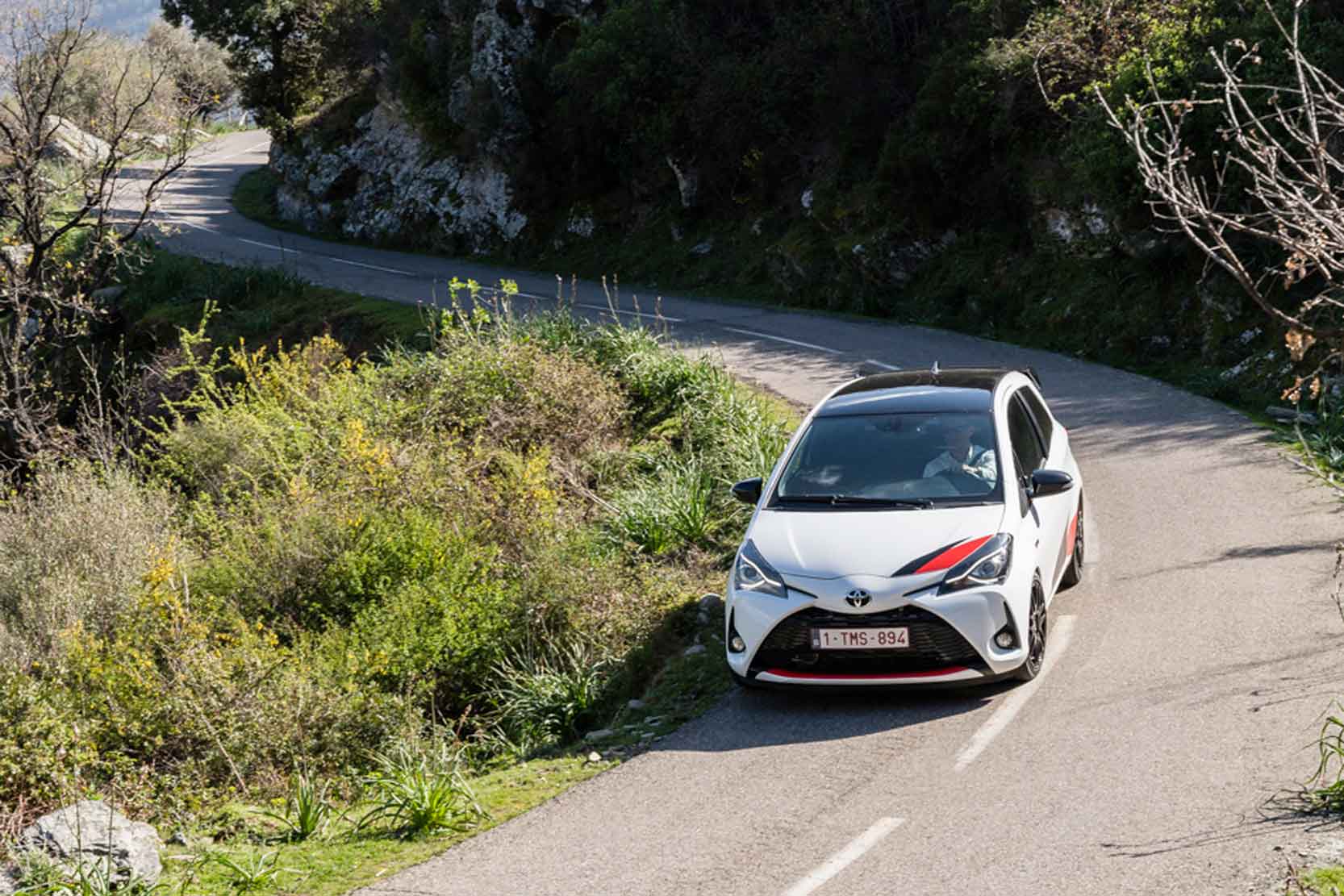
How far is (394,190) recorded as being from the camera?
134 ft

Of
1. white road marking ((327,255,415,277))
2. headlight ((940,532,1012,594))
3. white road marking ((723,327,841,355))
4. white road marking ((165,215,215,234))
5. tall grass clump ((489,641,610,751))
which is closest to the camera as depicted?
headlight ((940,532,1012,594))

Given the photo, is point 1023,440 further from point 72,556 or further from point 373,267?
point 373,267

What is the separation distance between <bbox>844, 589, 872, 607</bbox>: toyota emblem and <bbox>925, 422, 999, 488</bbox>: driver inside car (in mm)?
1423

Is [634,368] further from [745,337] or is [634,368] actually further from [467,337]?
[745,337]

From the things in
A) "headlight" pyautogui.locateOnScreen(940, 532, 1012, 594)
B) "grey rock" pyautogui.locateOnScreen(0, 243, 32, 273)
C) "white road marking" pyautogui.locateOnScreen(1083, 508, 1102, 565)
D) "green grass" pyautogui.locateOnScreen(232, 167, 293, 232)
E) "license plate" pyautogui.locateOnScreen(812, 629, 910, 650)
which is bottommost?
"white road marking" pyautogui.locateOnScreen(1083, 508, 1102, 565)

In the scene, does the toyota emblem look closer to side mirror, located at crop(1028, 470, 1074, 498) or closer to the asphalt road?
the asphalt road

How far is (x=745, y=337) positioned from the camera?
23.5 m

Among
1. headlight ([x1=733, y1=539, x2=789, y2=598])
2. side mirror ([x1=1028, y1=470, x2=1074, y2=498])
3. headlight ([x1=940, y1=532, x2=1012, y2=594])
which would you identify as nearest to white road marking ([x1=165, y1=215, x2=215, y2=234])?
headlight ([x1=733, y1=539, x2=789, y2=598])

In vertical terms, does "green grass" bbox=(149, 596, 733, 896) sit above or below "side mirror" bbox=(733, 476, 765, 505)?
below

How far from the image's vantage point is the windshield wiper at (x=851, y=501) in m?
8.84

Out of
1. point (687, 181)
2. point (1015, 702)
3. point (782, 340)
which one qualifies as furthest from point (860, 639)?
point (687, 181)

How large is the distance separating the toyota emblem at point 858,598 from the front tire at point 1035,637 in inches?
42.4

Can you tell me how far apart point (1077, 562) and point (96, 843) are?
7.21m

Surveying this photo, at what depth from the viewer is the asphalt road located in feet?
20.1
